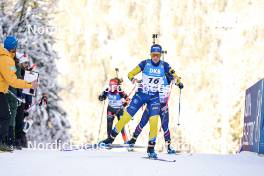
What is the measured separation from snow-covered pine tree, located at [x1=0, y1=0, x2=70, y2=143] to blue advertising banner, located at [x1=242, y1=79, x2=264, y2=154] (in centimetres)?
1263

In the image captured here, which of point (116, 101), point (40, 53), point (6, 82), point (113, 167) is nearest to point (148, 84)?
point (6, 82)

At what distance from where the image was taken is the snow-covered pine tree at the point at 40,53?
26.8 m

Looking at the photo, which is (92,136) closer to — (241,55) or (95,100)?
(95,100)

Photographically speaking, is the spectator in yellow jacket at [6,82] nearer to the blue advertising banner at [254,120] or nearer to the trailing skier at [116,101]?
the blue advertising banner at [254,120]

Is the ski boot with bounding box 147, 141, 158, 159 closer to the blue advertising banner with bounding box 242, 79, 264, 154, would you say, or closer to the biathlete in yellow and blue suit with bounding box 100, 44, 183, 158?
the biathlete in yellow and blue suit with bounding box 100, 44, 183, 158

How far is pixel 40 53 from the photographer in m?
27.0

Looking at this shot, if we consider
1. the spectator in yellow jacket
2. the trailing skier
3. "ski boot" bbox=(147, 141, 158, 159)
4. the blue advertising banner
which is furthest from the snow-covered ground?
the trailing skier

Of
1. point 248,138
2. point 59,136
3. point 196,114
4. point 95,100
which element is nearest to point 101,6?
point 95,100

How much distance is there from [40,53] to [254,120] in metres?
14.6

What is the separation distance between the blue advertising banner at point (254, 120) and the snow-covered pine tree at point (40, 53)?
1263cm

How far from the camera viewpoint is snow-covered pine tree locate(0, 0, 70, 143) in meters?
26.8

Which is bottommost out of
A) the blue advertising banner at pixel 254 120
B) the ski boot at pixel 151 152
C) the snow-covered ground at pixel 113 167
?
the snow-covered ground at pixel 113 167

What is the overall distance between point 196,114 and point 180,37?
44.8 feet

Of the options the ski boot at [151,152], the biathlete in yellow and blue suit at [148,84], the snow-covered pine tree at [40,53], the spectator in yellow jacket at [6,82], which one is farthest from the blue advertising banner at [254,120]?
the snow-covered pine tree at [40,53]
